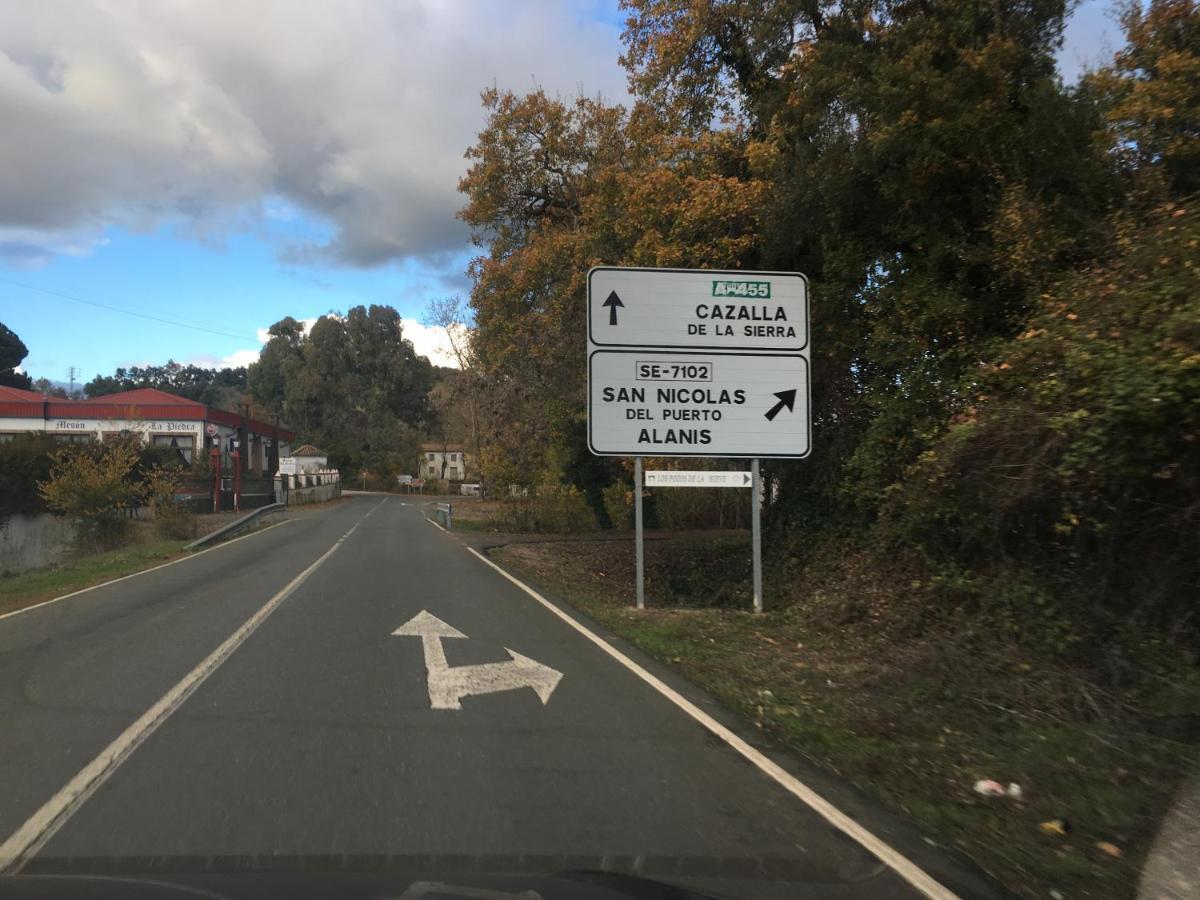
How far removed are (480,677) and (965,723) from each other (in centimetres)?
402

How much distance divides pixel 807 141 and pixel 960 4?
8.92 feet

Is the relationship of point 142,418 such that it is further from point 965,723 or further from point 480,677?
point 965,723

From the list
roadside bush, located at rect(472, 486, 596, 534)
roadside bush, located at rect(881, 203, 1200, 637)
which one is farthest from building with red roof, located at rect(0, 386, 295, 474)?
roadside bush, located at rect(881, 203, 1200, 637)

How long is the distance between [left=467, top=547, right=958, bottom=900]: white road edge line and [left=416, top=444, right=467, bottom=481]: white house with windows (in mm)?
98432

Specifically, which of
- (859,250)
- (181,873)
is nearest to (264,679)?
(181,873)

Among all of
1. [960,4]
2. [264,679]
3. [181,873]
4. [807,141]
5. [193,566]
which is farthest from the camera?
[193,566]

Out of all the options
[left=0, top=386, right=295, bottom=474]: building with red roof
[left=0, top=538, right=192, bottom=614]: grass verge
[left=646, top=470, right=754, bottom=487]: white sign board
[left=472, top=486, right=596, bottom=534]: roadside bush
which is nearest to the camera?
[left=646, top=470, right=754, bottom=487]: white sign board

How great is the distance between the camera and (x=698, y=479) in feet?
45.3

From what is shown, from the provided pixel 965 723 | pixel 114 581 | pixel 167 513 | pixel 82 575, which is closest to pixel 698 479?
pixel 965 723

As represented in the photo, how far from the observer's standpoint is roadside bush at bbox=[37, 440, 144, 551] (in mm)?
27625

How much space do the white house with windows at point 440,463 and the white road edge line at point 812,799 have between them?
9843 centimetres

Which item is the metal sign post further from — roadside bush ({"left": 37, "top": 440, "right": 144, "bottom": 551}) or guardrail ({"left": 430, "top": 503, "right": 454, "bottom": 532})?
guardrail ({"left": 430, "top": 503, "right": 454, "bottom": 532})

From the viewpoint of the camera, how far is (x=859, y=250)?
13008 millimetres

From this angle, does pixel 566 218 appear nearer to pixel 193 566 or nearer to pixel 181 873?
pixel 193 566
